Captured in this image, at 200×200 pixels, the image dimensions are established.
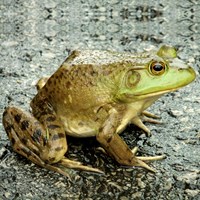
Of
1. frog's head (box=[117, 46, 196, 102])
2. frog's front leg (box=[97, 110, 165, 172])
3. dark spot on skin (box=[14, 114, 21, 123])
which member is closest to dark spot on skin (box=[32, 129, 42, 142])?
dark spot on skin (box=[14, 114, 21, 123])

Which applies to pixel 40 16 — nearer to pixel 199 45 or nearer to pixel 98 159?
pixel 199 45

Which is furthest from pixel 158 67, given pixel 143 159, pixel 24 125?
pixel 24 125

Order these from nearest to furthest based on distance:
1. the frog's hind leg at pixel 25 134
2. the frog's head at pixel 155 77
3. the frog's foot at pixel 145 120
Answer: the frog's head at pixel 155 77
the frog's hind leg at pixel 25 134
the frog's foot at pixel 145 120

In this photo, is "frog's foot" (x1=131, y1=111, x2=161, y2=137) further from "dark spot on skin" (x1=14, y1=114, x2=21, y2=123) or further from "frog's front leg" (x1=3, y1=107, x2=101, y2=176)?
"dark spot on skin" (x1=14, y1=114, x2=21, y2=123)

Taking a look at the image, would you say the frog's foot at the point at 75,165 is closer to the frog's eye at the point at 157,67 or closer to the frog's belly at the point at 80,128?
the frog's belly at the point at 80,128

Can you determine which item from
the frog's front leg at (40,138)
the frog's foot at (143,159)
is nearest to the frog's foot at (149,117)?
the frog's foot at (143,159)

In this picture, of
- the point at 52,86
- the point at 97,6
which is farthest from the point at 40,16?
the point at 52,86
